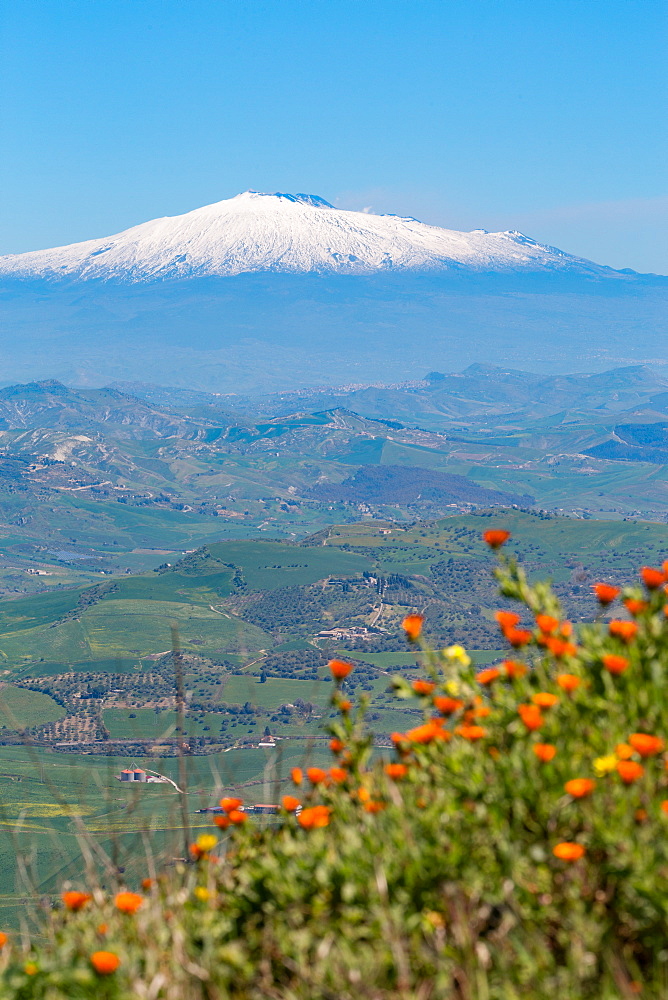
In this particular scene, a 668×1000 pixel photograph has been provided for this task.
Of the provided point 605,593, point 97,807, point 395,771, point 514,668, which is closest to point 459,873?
point 395,771

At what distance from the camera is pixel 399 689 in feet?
14.2

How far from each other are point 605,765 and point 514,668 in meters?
0.84

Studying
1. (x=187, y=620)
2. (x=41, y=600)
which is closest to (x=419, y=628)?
(x=187, y=620)

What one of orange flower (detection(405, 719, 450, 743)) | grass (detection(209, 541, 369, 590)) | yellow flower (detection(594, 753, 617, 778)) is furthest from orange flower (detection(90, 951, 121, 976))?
grass (detection(209, 541, 369, 590))

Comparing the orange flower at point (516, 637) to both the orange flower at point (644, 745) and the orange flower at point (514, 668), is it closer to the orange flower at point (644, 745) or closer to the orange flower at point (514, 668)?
the orange flower at point (514, 668)

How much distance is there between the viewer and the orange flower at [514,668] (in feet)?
14.2

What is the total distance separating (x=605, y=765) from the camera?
3.56 metres

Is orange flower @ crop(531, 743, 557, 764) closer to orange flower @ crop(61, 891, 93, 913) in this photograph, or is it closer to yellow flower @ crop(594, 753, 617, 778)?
yellow flower @ crop(594, 753, 617, 778)

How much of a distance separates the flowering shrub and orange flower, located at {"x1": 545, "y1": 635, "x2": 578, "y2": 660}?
22mm

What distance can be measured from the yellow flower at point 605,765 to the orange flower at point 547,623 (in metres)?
0.78

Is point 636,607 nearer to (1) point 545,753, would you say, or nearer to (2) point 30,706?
(1) point 545,753

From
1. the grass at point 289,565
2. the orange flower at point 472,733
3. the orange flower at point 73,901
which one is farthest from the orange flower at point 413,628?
the grass at point 289,565

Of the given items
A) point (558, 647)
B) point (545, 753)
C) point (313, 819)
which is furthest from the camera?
point (558, 647)

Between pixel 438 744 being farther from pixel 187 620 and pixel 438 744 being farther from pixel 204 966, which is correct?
pixel 187 620
